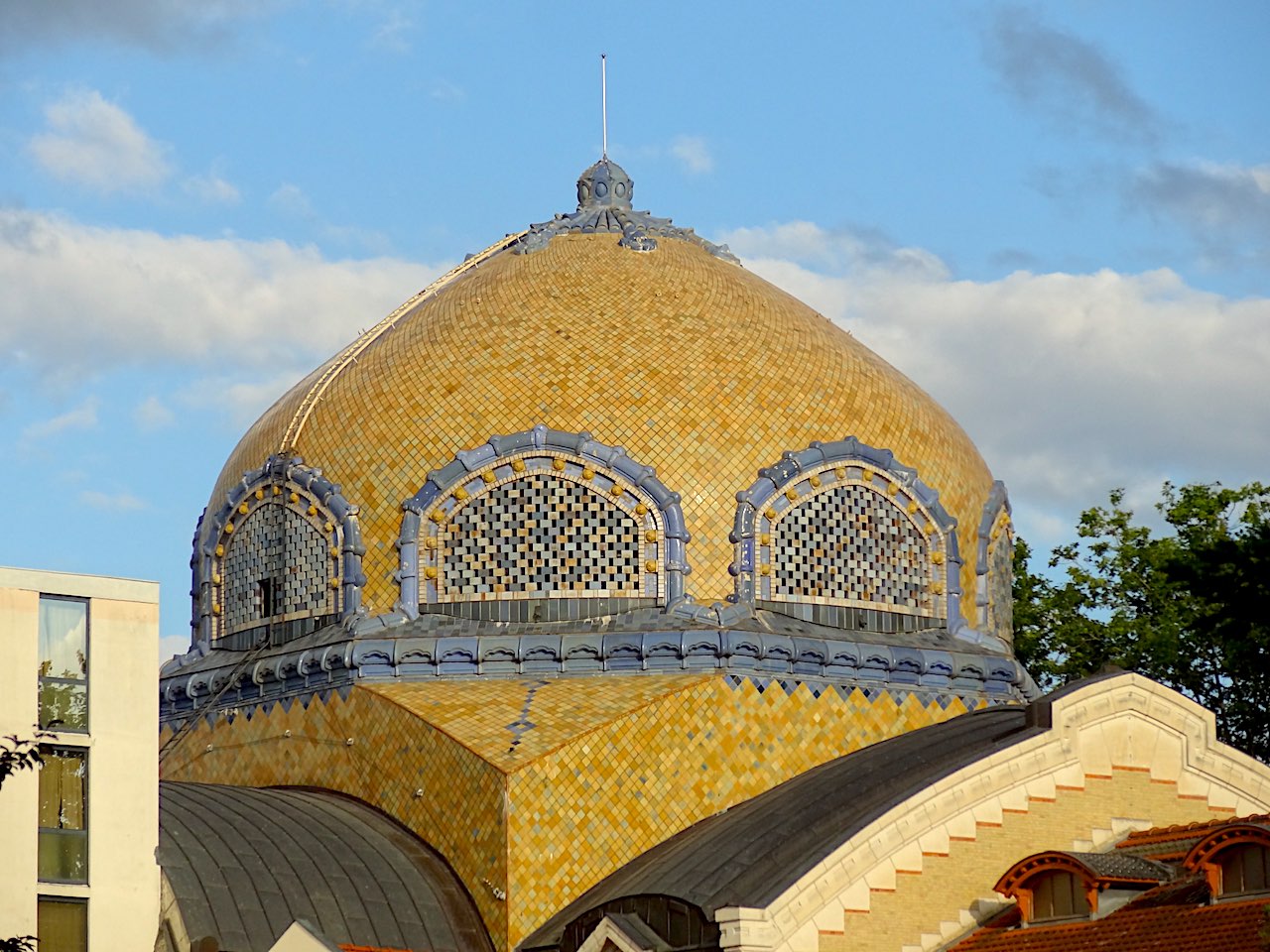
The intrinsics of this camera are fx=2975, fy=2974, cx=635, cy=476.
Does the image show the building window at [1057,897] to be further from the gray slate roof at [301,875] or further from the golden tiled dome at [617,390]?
the golden tiled dome at [617,390]

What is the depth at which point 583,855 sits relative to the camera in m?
30.6

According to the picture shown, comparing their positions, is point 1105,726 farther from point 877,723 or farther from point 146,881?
point 146,881

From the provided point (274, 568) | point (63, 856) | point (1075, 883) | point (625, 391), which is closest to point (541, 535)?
point (625, 391)

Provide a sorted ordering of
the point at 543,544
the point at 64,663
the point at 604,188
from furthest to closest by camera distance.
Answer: the point at 604,188, the point at 543,544, the point at 64,663

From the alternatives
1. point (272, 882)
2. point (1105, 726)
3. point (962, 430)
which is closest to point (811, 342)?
point (962, 430)

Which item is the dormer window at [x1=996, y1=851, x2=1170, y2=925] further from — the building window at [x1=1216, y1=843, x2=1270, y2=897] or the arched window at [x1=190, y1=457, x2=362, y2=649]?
the arched window at [x1=190, y1=457, x2=362, y2=649]

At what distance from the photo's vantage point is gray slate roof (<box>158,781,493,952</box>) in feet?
93.7

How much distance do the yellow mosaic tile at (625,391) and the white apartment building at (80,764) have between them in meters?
5.89

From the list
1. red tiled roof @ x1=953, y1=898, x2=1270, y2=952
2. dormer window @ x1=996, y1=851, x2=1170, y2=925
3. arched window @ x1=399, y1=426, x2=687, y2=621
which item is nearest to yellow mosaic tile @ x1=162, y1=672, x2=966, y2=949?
arched window @ x1=399, y1=426, x2=687, y2=621

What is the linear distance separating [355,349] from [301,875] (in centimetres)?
889

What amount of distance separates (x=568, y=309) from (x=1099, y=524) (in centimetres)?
1476

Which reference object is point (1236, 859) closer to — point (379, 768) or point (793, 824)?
point (793, 824)

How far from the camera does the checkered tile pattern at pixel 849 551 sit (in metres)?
33.6

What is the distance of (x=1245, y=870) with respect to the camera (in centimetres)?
2628
